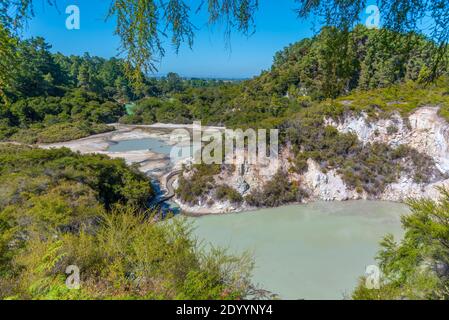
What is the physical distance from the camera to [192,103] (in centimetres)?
3625

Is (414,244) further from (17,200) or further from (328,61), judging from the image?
(17,200)

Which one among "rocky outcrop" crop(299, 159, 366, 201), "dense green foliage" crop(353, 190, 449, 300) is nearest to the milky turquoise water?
"rocky outcrop" crop(299, 159, 366, 201)

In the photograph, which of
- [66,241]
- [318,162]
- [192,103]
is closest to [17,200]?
[66,241]

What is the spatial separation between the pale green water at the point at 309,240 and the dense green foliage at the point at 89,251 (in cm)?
187

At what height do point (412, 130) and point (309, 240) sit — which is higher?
point (412, 130)

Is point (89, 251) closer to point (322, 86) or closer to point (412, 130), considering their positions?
point (322, 86)

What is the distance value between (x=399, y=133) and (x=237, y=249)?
10.1 metres

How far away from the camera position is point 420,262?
620cm

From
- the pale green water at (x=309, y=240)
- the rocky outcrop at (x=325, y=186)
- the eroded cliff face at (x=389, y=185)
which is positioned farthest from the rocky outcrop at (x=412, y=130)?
the pale green water at (x=309, y=240)

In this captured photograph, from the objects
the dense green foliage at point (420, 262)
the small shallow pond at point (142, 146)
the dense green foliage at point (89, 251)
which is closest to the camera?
the dense green foliage at point (89, 251)

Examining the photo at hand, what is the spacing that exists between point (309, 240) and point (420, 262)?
3.89 m

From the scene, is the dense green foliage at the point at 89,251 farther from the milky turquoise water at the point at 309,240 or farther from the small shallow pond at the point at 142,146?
the small shallow pond at the point at 142,146

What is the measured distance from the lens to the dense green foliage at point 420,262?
5223mm

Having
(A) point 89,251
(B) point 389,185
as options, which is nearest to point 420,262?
(A) point 89,251
